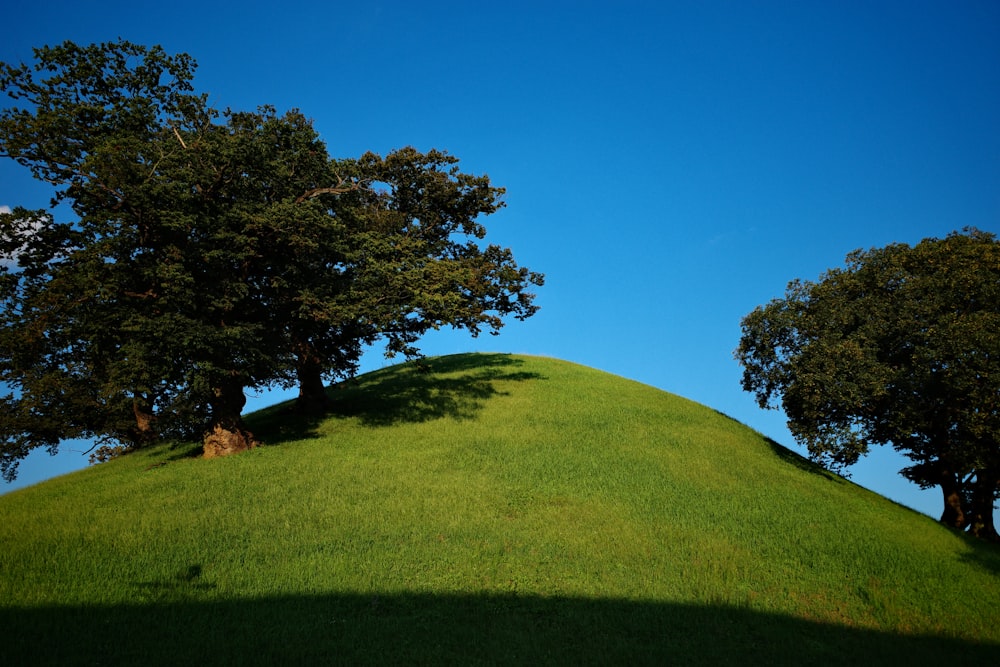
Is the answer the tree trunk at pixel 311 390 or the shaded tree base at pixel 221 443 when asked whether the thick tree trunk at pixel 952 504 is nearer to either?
the tree trunk at pixel 311 390

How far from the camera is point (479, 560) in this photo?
61.0 feet

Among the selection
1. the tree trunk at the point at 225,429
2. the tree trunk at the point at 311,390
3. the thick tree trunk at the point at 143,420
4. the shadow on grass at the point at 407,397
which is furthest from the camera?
the thick tree trunk at the point at 143,420

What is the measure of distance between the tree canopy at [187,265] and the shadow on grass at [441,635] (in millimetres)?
12275

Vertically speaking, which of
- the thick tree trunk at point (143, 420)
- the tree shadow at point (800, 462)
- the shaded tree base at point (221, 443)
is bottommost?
the tree shadow at point (800, 462)

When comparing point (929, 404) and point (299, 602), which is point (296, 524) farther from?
point (929, 404)

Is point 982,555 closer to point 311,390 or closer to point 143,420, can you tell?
point 311,390

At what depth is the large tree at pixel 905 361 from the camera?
1086 inches

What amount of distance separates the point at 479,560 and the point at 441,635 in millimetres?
4068

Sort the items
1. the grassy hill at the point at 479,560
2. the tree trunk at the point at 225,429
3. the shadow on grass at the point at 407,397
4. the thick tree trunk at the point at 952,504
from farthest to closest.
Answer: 1. the shadow on grass at the point at 407,397
2. the thick tree trunk at the point at 952,504
3. the tree trunk at the point at 225,429
4. the grassy hill at the point at 479,560

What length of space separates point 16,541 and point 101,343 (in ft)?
31.3

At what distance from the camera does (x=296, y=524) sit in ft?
66.9

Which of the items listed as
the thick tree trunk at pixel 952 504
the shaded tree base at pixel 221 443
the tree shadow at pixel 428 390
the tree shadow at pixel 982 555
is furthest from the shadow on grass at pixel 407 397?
the thick tree trunk at pixel 952 504

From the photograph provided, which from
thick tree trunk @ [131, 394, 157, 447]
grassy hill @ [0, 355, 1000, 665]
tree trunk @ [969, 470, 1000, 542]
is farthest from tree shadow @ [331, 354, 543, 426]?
tree trunk @ [969, 470, 1000, 542]

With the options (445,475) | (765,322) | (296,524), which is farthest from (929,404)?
(296,524)
